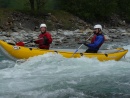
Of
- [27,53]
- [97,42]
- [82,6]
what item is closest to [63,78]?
[27,53]

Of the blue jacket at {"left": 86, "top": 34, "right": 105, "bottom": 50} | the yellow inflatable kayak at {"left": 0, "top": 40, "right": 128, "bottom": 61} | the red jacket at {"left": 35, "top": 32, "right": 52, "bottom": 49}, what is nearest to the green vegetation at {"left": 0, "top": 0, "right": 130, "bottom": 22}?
the red jacket at {"left": 35, "top": 32, "right": 52, "bottom": 49}

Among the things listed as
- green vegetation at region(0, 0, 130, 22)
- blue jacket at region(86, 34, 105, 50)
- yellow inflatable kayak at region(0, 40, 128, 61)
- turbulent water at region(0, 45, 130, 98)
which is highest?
green vegetation at region(0, 0, 130, 22)

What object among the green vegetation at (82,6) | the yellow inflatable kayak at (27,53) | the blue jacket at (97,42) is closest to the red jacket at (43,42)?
the yellow inflatable kayak at (27,53)

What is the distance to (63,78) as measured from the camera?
9555 mm

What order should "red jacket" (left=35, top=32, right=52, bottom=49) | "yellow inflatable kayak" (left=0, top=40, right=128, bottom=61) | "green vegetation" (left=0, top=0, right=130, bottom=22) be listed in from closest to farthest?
1. "yellow inflatable kayak" (left=0, top=40, right=128, bottom=61)
2. "red jacket" (left=35, top=32, right=52, bottom=49)
3. "green vegetation" (left=0, top=0, right=130, bottom=22)

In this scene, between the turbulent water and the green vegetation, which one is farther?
the green vegetation

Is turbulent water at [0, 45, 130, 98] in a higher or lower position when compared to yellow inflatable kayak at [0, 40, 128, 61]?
lower

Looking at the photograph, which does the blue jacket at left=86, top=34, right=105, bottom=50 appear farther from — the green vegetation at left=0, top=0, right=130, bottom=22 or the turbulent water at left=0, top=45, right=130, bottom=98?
the green vegetation at left=0, top=0, right=130, bottom=22

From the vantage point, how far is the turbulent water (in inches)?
320

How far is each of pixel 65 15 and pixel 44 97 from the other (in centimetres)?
2269

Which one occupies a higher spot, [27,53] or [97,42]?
[97,42]

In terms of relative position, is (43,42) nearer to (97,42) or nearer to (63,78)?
(97,42)

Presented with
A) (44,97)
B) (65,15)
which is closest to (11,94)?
(44,97)

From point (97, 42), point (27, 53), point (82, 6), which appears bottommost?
point (27, 53)
